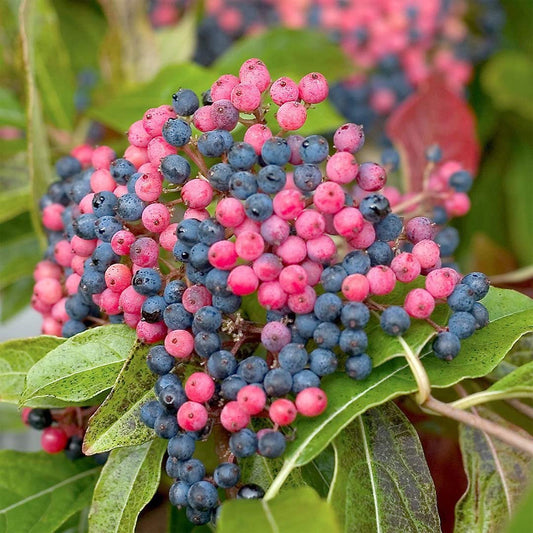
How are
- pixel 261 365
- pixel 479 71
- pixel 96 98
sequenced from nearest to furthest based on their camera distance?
pixel 261 365 → pixel 96 98 → pixel 479 71

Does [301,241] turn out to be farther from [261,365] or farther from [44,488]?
[44,488]

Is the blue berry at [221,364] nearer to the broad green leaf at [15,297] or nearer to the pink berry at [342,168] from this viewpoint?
the pink berry at [342,168]

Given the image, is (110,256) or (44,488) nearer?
(110,256)

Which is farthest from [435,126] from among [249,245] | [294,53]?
[249,245]

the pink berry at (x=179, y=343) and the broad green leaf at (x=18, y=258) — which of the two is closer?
the pink berry at (x=179, y=343)

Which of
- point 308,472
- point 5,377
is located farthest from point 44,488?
point 308,472

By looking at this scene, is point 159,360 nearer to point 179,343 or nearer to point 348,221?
point 179,343

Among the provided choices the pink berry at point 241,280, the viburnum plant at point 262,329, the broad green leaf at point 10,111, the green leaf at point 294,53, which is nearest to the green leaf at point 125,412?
the viburnum plant at point 262,329
